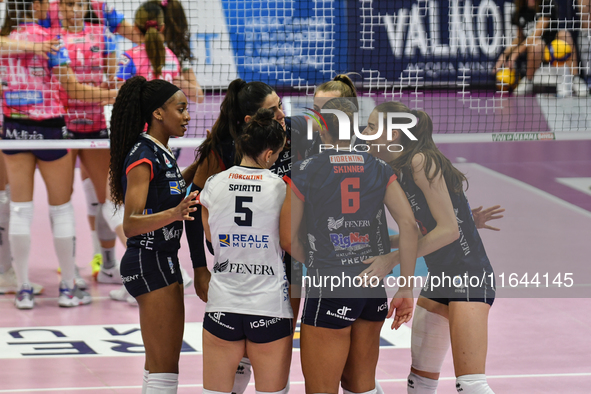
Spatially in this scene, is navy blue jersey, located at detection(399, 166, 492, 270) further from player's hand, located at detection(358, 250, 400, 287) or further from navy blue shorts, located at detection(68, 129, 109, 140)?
navy blue shorts, located at detection(68, 129, 109, 140)

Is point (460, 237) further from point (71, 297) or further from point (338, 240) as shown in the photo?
point (71, 297)

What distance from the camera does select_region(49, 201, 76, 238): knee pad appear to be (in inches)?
237

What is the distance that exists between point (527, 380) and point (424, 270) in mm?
2305

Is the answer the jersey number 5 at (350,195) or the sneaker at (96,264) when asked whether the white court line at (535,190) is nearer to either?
the sneaker at (96,264)

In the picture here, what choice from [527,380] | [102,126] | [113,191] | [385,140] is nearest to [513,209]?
[527,380]

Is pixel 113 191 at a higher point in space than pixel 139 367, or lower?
higher

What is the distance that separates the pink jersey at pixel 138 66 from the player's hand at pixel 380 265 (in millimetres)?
3664

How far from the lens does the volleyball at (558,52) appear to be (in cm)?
1307

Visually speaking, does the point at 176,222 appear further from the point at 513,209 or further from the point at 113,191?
the point at 513,209

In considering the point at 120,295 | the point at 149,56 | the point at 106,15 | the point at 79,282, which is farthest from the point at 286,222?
the point at 106,15

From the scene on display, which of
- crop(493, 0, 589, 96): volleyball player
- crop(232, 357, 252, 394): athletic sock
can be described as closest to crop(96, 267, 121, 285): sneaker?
crop(232, 357, 252, 394): athletic sock

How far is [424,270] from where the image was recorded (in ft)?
22.8

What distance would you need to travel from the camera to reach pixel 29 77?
19.3ft

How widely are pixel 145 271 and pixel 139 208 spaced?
0.33 metres
